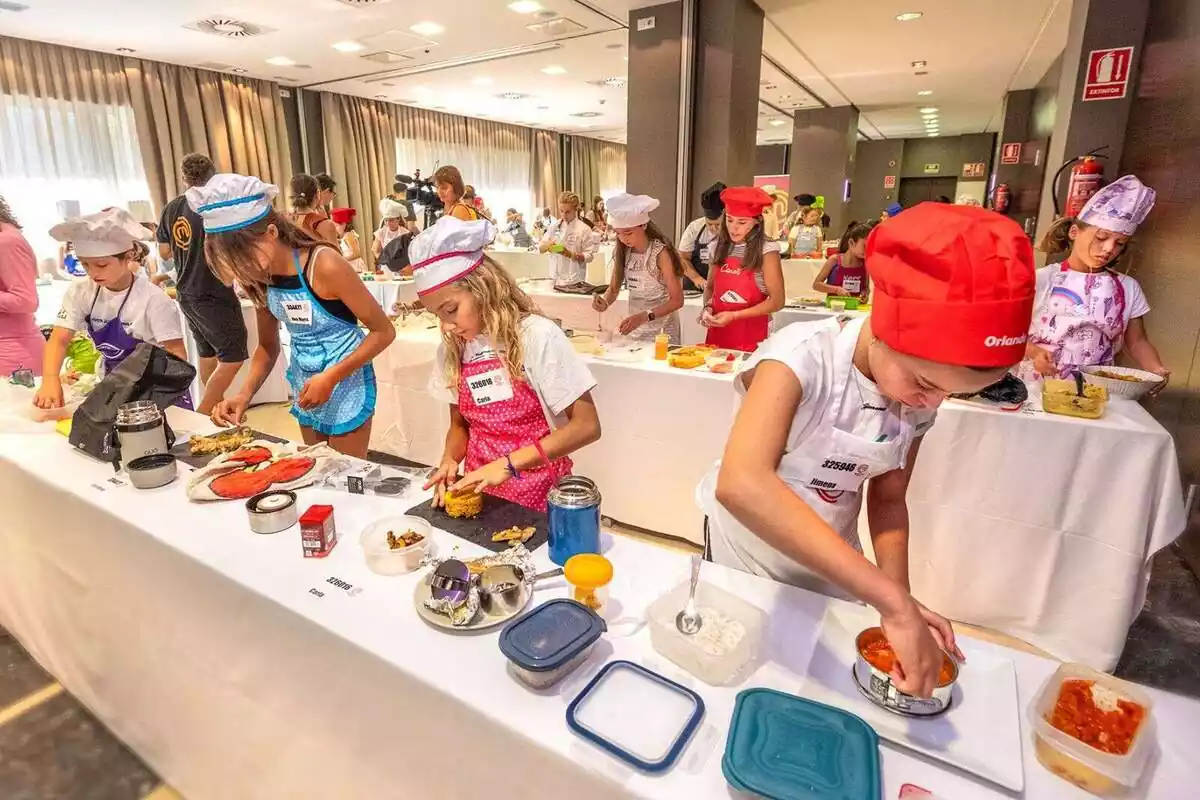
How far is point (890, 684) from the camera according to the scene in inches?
32.2

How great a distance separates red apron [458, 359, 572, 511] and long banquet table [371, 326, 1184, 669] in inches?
42.9

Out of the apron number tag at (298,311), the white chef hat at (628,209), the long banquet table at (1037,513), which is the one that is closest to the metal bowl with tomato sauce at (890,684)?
the long banquet table at (1037,513)

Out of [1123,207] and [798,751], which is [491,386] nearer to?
[798,751]

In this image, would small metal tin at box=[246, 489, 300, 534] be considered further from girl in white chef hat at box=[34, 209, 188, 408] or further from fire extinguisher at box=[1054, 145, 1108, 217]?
fire extinguisher at box=[1054, 145, 1108, 217]

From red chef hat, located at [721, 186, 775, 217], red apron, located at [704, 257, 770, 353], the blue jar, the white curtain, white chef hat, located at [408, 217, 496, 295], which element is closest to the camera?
the blue jar

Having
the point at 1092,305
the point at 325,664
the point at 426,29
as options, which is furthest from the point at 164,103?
the point at 1092,305

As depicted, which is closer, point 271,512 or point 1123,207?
point 271,512

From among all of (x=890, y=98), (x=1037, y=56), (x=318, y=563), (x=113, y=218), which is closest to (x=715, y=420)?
(x=318, y=563)

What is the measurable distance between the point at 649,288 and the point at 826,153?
341 inches

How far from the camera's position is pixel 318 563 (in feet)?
3.86

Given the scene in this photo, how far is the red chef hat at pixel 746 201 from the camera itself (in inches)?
112

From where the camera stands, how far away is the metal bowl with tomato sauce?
81 cm

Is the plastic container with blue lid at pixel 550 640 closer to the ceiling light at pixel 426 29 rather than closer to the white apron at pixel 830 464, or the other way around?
the white apron at pixel 830 464

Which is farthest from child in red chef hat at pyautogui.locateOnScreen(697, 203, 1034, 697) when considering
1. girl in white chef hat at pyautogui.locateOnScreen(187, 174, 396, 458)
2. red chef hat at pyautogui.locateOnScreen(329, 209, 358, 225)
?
red chef hat at pyautogui.locateOnScreen(329, 209, 358, 225)
